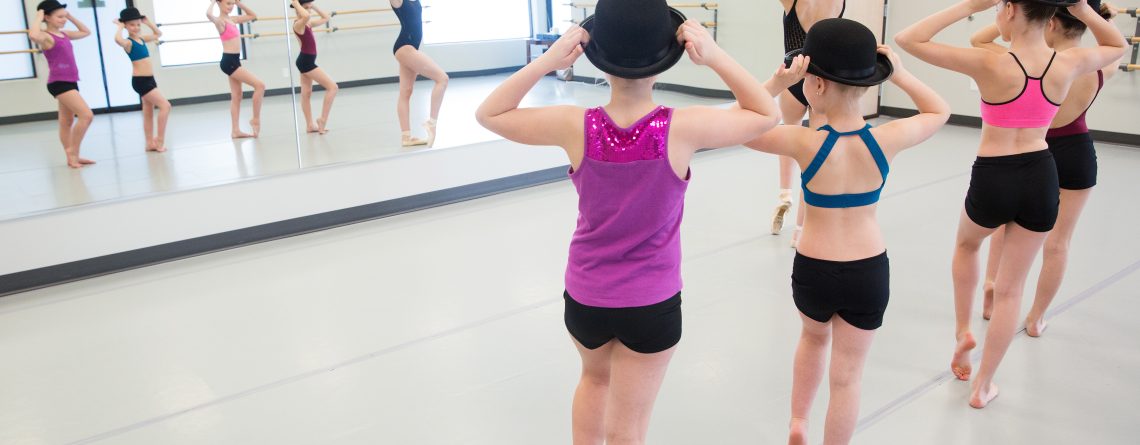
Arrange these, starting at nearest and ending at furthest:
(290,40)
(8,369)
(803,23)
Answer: (8,369) < (803,23) < (290,40)

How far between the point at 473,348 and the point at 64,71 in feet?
10.4

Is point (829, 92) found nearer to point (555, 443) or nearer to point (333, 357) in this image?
point (555, 443)

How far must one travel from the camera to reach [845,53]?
2.16 meters

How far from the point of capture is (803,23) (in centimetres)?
467

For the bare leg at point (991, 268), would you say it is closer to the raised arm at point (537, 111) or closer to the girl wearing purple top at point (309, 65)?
the raised arm at point (537, 111)

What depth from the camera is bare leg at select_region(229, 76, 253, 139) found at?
565cm

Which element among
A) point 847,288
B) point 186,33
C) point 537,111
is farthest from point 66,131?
point 847,288

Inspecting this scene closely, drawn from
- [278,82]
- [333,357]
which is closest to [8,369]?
[333,357]

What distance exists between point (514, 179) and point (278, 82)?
1899 mm

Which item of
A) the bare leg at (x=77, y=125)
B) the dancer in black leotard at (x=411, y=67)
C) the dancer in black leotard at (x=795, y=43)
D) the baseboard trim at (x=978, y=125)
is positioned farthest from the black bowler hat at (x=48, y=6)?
the baseboard trim at (x=978, y=125)

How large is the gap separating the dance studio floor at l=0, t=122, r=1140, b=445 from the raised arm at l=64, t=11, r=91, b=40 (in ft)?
4.80

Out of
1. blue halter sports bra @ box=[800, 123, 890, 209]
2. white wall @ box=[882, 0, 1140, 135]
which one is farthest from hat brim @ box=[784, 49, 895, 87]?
white wall @ box=[882, 0, 1140, 135]

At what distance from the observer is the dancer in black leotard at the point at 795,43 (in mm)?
4602

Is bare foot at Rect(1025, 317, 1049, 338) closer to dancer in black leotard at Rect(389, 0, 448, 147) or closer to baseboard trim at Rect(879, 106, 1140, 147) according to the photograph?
dancer in black leotard at Rect(389, 0, 448, 147)
